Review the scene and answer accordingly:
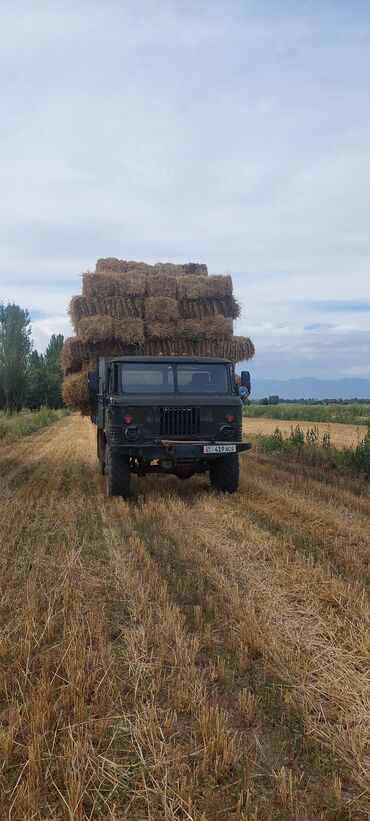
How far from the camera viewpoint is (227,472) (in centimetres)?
851

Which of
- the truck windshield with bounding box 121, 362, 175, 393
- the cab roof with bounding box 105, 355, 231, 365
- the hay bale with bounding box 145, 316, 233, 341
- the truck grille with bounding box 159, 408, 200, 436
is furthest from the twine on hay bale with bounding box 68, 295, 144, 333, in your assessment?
the truck grille with bounding box 159, 408, 200, 436

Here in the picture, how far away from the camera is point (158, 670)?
3.13 meters

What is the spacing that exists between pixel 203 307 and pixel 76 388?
9.41ft

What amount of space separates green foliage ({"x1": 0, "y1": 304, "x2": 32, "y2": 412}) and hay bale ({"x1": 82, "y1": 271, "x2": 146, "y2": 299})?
25.8 meters

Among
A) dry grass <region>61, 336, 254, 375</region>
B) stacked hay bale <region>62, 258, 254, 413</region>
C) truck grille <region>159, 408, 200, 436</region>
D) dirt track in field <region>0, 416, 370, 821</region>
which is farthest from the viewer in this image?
dry grass <region>61, 336, 254, 375</region>

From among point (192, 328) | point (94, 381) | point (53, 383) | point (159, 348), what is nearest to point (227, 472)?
point (94, 381)

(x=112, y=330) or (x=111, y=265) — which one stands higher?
(x=111, y=265)

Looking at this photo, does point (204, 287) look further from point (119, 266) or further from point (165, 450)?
point (165, 450)

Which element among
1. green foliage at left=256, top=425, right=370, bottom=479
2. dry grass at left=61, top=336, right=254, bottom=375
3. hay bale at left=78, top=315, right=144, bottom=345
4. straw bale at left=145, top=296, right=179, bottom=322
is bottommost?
green foliage at left=256, top=425, right=370, bottom=479

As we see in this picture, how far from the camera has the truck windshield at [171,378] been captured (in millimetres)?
8414

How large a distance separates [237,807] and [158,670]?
111cm

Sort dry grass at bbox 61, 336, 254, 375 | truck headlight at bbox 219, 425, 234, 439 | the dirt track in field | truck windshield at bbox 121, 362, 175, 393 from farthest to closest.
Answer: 1. dry grass at bbox 61, 336, 254, 375
2. truck windshield at bbox 121, 362, 175, 393
3. truck headlight at bbox 219, 425, 234, 439
4. the dirt track in field

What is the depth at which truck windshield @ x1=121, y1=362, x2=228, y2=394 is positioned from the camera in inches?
331

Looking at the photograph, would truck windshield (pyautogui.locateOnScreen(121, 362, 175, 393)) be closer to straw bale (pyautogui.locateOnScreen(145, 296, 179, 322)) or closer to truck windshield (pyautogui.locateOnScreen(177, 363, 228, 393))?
truck windshield (pyautogui.locateOnScreen(177, 363, 228, 393))
